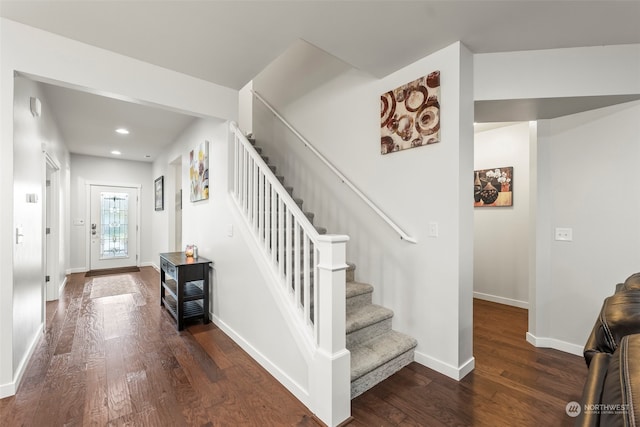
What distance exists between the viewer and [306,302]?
1.82 m

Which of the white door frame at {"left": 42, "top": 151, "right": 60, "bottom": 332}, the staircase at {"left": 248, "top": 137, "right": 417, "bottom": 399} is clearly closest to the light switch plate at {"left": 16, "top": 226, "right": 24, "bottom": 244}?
the white door frame at {"left": 42, "top": 151, "right": 60, "bottom": 332}

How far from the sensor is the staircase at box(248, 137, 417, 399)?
1.96 meters

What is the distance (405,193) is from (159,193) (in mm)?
5412

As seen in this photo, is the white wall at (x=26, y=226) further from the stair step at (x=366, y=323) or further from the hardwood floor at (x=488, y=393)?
the hardwood floor at (x=488, y=393)

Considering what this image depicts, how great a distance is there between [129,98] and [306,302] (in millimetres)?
2181

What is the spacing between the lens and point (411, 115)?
2.30 meters

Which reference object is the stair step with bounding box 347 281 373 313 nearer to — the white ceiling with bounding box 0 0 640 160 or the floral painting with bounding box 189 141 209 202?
the white ceiling with bounding box 0 0 640 160

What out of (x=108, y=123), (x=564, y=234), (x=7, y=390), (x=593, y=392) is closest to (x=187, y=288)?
(x=7, y=390)

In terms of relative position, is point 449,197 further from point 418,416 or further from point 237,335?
point 237,335

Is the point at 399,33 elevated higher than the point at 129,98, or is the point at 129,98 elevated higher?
the point at 399,33

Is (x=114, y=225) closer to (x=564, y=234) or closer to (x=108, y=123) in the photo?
(x=108, y=123)

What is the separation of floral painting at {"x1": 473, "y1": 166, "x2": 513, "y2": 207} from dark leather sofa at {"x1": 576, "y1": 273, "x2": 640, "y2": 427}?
3199 mm

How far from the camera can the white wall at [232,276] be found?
6.66ft

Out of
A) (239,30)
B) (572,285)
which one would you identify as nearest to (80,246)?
(239,30)
